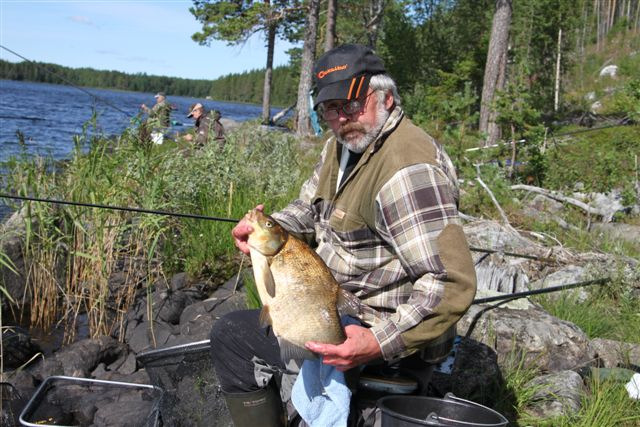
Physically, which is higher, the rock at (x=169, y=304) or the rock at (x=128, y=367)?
A: the rock at (x=169, y=304)

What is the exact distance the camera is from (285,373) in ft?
9.77

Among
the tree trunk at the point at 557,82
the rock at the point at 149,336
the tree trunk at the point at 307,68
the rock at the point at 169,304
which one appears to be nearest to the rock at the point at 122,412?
the rock at the point at 149,336

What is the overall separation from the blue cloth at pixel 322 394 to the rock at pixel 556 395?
57.7 inches

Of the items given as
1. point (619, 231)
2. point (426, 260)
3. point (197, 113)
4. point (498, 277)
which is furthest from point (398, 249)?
point (197, 113)

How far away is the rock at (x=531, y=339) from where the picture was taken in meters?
3.99

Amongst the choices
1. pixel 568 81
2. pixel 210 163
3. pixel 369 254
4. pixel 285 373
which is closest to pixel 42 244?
pixel 210 163

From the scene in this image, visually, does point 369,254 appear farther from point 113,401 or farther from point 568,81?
point 568,81

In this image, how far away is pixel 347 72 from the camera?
271 centimetres

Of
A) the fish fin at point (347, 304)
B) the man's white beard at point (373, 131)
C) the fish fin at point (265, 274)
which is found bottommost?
the fish fin at point (347, 304)

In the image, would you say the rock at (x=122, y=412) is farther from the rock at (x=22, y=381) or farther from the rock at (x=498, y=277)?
the rock at (x=498, y=277)

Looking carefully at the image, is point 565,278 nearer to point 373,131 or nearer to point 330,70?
Result: point 373,131

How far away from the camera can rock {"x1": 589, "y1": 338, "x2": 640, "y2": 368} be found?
13.8ft

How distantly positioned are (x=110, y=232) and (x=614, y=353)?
410cm

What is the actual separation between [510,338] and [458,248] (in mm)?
1828
